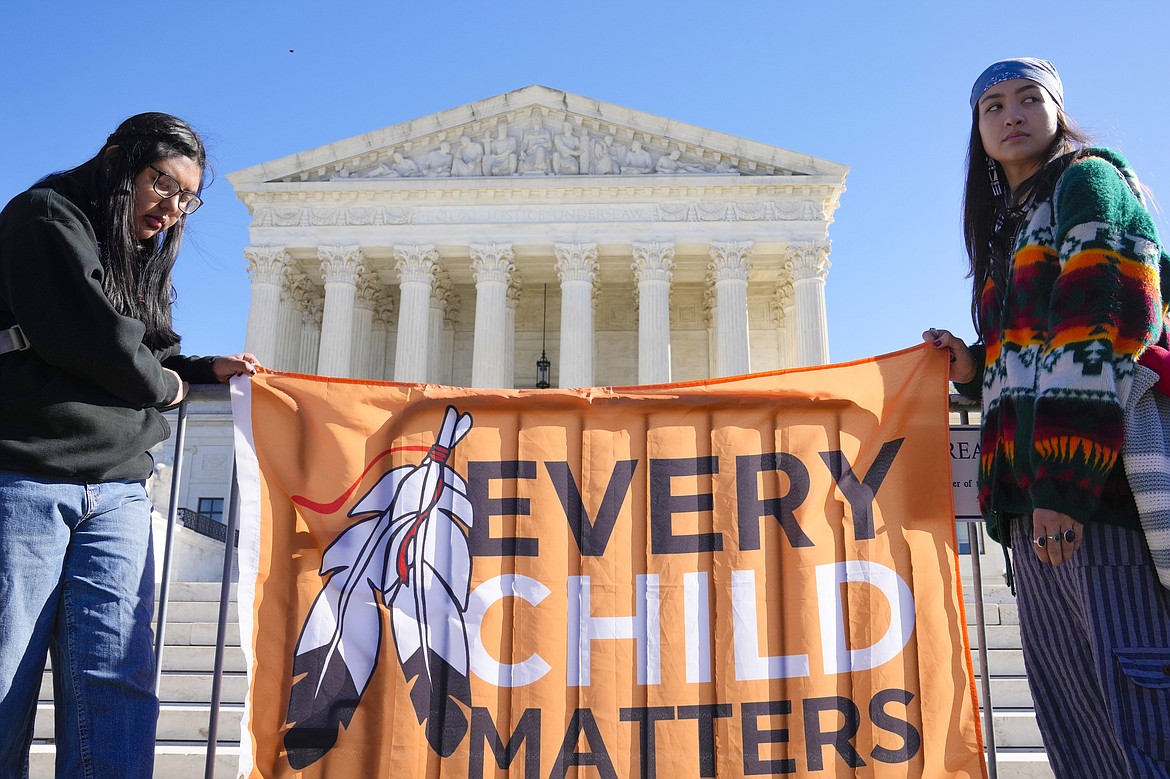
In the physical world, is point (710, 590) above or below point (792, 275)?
below

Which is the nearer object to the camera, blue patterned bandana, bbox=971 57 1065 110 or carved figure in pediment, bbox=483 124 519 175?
blue patterned bandana, bbox=971 57 1065 110

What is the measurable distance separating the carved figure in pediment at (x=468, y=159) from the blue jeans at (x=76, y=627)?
30695mm

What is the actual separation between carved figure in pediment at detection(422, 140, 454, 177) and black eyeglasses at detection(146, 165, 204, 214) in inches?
1190

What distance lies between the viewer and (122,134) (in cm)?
305

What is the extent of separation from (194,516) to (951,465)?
2208 cm

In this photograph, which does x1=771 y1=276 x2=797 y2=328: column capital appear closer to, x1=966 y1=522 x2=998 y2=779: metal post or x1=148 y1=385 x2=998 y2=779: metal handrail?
x1=966 y1=522 x2=998 y2=779: metal post

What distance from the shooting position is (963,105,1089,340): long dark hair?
306 centimetres

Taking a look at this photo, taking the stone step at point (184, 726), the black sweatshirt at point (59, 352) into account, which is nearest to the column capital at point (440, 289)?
the stone step at point (184, 726)

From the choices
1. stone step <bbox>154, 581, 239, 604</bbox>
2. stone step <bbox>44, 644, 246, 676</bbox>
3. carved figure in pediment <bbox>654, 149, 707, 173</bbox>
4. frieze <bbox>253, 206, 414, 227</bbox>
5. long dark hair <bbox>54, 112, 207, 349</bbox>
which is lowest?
stone step <bbox>44, 644, 246, 676</bbox>

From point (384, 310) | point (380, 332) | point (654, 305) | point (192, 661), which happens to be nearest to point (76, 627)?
point (192, 661)

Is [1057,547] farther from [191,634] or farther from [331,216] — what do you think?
[331,216]

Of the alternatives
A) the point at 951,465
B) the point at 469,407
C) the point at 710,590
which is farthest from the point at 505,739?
the point at 951,465

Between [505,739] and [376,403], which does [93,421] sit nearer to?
[376,403]

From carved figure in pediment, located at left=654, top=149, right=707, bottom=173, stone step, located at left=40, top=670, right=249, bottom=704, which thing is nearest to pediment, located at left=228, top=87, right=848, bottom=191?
carved figure in pediment, located at left=654, top=149, right=707, bottom=173
